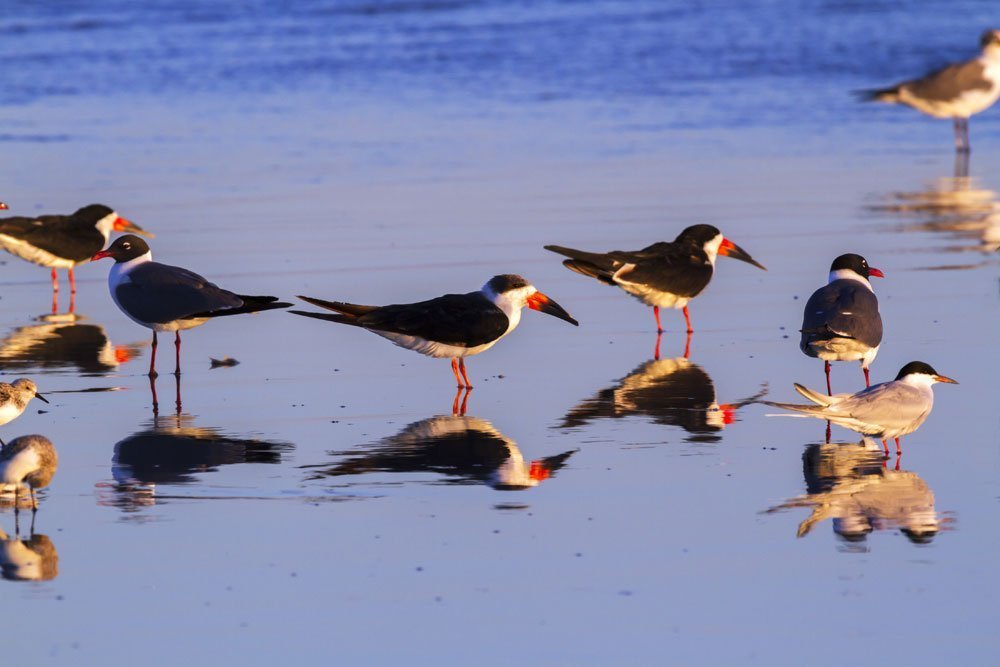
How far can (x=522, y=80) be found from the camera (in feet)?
85.4

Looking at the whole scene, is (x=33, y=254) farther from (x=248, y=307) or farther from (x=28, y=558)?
(x=28, y=558)

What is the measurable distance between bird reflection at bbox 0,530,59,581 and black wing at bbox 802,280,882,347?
14.2 ft

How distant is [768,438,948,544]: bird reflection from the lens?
6.73 m

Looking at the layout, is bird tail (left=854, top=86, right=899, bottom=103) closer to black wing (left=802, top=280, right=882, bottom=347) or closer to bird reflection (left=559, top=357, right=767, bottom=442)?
bird reflection (left=559, top=357, right=767, bottom=442)

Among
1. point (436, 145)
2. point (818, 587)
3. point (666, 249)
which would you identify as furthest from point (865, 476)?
point (436, 145)

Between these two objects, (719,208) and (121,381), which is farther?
(719,208)

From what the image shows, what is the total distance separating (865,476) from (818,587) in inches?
64.3

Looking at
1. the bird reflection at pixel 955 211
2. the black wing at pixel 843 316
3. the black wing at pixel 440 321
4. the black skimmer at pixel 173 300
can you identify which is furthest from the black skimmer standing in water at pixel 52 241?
the bird reflection at pixel 955 211

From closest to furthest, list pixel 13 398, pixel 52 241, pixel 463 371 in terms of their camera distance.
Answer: pixel 13 398 → pixel 463 371 → pixel 52 241

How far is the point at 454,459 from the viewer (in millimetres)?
8000

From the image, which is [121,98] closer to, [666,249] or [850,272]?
[666,249]

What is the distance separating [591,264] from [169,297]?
9.50ft

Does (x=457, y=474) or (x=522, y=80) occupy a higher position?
(x=522, y=80)

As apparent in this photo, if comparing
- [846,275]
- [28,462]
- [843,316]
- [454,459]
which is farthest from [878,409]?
[28,462]
